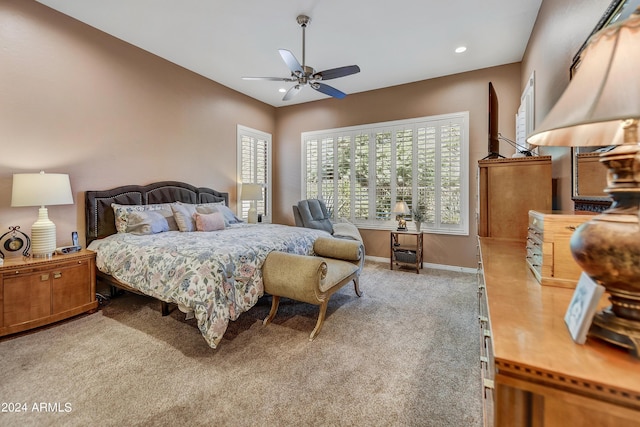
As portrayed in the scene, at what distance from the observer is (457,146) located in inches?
175

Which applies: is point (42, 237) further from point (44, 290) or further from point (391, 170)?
point (391, 170)

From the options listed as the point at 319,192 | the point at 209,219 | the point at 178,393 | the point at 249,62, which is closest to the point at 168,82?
the point at 249,62

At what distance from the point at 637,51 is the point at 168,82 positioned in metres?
4.81

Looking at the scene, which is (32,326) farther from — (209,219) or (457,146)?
(457,146)

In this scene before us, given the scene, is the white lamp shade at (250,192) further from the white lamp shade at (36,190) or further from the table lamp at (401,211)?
the white lamp shade at (36,190)

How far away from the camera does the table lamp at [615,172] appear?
61 cm

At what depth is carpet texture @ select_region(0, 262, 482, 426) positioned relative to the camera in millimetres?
1587

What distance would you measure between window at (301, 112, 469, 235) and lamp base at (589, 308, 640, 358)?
13.3ft

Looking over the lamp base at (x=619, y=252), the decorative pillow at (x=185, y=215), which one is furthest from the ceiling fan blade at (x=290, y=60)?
the lamp base at (x=619, y=252)

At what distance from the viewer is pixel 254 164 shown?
5.67 m

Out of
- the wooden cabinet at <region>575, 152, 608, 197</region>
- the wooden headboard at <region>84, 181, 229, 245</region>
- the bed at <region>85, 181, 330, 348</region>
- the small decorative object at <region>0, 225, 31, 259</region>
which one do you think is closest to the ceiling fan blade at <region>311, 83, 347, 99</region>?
the bed at <region>85, 181, 330, 348</region>

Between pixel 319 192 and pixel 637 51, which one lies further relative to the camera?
pixel 319 192

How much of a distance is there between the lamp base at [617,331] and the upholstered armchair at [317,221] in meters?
3.89
